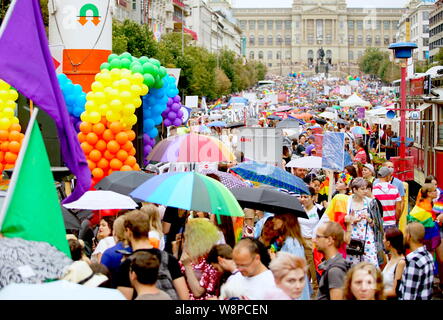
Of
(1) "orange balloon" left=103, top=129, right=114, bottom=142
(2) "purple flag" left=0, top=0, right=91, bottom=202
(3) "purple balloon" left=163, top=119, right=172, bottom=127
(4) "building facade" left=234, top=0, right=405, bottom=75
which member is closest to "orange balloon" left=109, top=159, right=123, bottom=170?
(1) "orange balloon" left=103, top=129, right=114, bottom=142

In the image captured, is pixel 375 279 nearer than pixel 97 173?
Yes

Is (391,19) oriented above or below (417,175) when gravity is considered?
above

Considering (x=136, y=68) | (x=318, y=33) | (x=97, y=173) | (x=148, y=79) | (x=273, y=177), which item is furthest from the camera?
(x=318, y=33)

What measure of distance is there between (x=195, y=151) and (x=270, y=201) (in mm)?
3148

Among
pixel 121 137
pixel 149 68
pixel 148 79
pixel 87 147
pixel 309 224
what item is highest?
pixel 149 68

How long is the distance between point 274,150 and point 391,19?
17206 cm

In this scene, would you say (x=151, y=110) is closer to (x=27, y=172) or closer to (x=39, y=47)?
(x=39, y=47)

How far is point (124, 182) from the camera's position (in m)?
9.28

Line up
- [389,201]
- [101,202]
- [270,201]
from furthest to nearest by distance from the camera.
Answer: [389,201], [101,202], [270,201]

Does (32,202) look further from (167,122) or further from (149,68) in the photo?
(167,122)

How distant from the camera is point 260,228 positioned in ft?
26.2

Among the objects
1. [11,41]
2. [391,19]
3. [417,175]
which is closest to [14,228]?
[11,41]

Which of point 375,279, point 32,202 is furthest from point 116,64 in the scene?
point 375,279

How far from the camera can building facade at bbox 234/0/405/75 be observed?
176 metres
